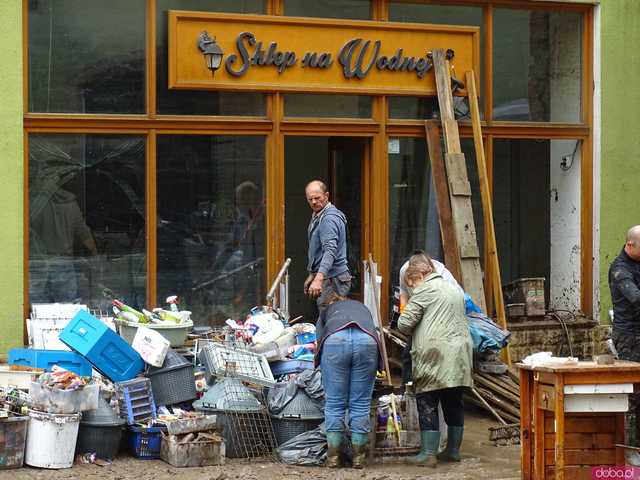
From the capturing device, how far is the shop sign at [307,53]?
1264 cm

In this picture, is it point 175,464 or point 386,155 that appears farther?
point 386,155

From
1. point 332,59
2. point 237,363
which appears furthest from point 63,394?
point 332,59

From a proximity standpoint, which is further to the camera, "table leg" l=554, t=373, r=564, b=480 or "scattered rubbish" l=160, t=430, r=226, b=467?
"scattered rubbish" l=160, t=430, r=226, b=467

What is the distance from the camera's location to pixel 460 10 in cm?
1407

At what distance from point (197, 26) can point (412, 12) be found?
2.65 meters

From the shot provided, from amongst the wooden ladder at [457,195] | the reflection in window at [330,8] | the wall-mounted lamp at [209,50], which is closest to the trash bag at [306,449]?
the wooden ladder at [457,195]

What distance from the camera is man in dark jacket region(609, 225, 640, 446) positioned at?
10.4 m

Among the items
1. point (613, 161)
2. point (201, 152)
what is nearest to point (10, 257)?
point (201, 152)

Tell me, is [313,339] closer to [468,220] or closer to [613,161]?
[468,220]

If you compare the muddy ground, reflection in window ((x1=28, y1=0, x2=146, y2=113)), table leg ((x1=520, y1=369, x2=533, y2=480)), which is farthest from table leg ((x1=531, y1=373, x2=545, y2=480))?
reflection in window ((x1=28, y1=0, x2=146, y2=113))

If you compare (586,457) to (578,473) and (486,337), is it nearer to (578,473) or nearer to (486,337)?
(578,473)

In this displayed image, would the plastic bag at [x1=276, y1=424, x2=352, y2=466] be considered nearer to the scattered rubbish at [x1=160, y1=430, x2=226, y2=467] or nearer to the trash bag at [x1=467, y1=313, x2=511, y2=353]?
the scattered rubbish at [x1=160, y1=430, x2=226, y2=467]

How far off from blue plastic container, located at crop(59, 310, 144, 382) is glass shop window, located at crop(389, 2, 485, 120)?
4.66 m

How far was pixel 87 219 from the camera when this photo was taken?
12.4 m
